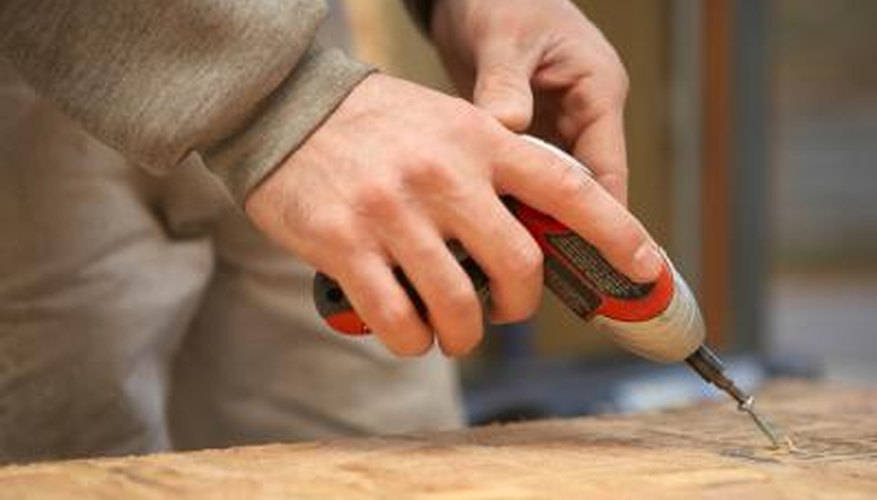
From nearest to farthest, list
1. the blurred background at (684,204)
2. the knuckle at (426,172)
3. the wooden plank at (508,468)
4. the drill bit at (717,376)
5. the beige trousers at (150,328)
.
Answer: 1. the wooden plank at (508,468)
2. the knuckle at (426,172)
3. the drill bit at (717,376)
4. the beige trousers at (150,328)
5. the blurred background at (684,204)

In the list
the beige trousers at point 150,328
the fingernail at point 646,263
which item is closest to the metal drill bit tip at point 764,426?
the fingernail at point 646,263

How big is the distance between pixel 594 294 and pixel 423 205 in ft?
0.45

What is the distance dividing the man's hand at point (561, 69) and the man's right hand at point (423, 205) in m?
0.15

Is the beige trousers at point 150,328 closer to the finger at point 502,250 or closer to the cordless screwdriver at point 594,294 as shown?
the cordless screwdriver at point 594,294

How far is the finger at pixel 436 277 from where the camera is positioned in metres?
0.95

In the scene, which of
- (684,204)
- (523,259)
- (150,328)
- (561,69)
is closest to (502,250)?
(523,259)

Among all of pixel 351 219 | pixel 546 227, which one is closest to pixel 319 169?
pixel 351 219

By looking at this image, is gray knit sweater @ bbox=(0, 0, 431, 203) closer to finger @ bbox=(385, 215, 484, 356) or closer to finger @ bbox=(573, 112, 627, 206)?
finger @ bbox=(385, 215, 484, 356)

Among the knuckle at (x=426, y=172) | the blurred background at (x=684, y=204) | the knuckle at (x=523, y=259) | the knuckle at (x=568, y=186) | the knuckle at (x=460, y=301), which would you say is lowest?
the blurred background at (x=684, y=204)

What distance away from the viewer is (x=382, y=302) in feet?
3.15

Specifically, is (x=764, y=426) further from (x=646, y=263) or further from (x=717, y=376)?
(x=646, y=263)

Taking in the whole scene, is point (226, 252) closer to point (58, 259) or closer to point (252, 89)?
point (58, 259)

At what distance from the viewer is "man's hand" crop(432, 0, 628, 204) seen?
1.14m

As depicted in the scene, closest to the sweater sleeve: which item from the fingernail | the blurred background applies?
the fingernail
